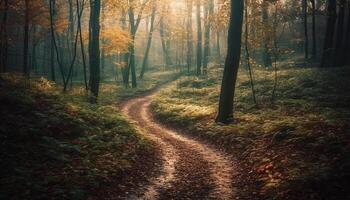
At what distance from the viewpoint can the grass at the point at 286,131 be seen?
357 inches

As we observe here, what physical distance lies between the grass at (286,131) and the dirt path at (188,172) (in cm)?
65

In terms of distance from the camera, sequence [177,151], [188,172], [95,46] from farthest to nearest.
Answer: [95,46], [177,151], [188,172]

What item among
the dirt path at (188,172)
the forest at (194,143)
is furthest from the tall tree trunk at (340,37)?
the dirt path at (188,172)

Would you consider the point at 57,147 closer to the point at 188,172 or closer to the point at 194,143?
the point at 188,172

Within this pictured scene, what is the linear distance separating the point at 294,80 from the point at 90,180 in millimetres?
19141

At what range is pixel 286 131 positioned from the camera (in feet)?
43.5

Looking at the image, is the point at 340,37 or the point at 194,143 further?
the point at 340,37

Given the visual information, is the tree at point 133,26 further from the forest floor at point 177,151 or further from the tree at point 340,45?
the tree at point 340,45

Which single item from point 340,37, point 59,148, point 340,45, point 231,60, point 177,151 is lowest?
point 177,151

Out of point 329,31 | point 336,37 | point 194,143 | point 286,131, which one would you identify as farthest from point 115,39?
point 286,131

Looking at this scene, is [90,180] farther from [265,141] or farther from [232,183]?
[265,141]

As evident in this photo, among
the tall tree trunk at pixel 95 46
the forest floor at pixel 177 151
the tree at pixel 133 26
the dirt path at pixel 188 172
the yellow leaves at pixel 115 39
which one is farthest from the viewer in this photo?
the tree at pixel 133 26

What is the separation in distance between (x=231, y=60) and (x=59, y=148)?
10013mm

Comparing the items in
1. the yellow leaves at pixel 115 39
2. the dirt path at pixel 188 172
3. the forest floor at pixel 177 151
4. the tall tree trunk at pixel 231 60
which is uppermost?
the yellow leaves at pixel 115 39
